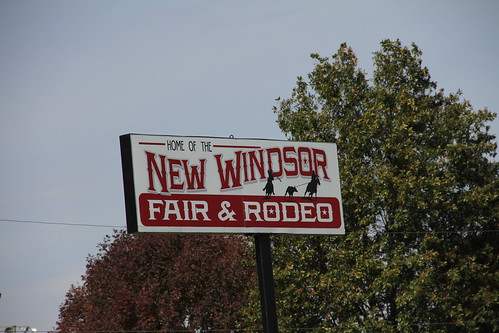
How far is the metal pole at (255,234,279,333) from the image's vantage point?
72.0 feet

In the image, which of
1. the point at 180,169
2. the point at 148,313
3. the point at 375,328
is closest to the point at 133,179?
the point at 180,169

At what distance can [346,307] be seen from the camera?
35.1 m

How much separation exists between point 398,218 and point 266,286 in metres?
13.7

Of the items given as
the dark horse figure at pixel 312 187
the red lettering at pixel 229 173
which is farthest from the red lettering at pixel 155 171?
the dark horse figure at pixel 312 187

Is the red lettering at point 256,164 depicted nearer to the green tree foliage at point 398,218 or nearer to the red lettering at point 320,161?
the red lettering at point 320,161

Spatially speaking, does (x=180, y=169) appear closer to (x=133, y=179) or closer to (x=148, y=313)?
(x=133, y=179)

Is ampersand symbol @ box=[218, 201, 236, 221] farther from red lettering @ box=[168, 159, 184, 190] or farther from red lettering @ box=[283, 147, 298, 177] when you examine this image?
red lettering @ box=[283, 147, 298, 177]

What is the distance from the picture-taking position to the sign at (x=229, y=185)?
70.6 ft

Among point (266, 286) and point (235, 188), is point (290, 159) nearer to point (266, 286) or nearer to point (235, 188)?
point (235, 188)

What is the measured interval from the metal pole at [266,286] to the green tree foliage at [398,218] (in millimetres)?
12002

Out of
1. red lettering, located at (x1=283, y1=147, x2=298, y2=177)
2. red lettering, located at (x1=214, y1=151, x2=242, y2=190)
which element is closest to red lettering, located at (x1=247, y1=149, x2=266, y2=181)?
red lettering, located at (x1=214, y1=151, x2=242, y2=190)

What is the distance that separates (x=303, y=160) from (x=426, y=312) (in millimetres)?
13558

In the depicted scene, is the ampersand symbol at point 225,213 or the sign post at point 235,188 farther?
the ampersand symbol at point 225,213

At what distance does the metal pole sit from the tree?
24955 millimetres
